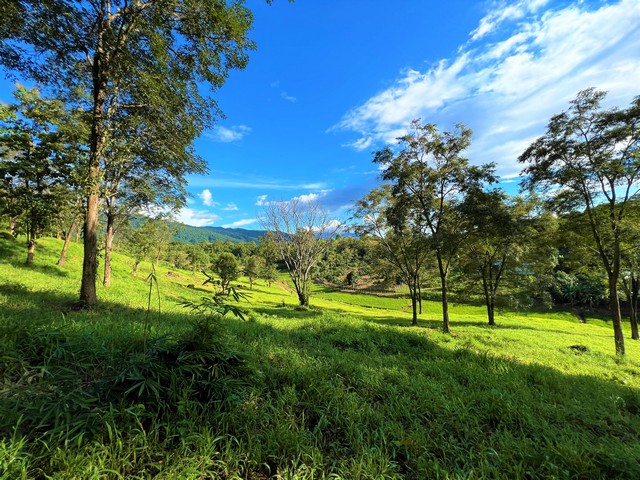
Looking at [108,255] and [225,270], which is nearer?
[225,270]

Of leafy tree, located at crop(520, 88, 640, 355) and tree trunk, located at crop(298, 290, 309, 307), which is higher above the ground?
leafy tree, located at crop(520, 88, 640, 355)

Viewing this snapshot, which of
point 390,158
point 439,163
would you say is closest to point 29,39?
point 390,158

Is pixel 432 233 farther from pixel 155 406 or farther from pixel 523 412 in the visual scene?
pixel 155 406

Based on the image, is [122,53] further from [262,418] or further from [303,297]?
[303,297]

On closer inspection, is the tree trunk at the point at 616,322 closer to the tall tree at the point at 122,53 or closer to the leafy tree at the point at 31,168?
the tall tree at the point at 122,53

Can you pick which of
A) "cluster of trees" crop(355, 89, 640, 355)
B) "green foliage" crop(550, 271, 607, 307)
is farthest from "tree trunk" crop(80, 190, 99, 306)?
"green foliage" crop(550, 271, 607, 307)

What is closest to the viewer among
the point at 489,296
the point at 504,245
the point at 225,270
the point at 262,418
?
the point at 262,418

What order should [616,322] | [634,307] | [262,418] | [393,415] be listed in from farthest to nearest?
[634,307] < [616,322] < [393,415] < [262,418]

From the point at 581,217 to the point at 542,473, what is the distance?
681 inches

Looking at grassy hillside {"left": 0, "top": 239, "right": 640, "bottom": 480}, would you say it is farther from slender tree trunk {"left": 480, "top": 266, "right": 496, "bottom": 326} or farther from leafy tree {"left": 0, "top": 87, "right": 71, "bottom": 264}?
slender tree trunk {"left": 480, "top": 266, "right": 496, "bottom": 326}

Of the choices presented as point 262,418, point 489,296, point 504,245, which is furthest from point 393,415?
point 489,296

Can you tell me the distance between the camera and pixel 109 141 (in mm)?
8578

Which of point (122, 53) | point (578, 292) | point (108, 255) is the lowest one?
point (578, 292)

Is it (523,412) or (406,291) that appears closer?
(523,412)
